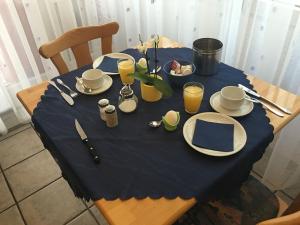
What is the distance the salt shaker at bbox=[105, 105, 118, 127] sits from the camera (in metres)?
0.96

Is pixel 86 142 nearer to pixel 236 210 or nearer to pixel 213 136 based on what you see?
pixel 213 136

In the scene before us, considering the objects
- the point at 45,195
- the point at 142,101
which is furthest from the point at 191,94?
the point at 45,195

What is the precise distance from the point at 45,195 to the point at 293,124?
1502 mm

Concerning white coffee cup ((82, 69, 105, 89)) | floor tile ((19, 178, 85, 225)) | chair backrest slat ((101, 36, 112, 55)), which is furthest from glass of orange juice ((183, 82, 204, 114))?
floor tile ((19, 178, 85, 225))

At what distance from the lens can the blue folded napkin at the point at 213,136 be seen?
89 cm

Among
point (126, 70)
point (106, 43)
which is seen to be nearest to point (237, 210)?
point (126, 70)

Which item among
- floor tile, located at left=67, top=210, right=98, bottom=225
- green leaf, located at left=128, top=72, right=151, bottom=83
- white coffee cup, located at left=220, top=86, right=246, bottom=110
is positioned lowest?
floor tile, located at left=67, top=210, right=98, bottom=225

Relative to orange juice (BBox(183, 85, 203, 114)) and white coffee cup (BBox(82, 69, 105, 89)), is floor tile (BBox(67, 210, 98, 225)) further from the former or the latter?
orange juice (BBox(183, 85, 203, 114))

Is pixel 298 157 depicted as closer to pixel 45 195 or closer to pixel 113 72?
pixel 113 72

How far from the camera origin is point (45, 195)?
1.69 meters

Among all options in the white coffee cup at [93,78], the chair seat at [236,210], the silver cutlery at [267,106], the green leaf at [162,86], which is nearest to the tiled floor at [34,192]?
the chair seat at [236,210]

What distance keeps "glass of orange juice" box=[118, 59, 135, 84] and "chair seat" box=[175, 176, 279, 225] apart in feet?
1.94

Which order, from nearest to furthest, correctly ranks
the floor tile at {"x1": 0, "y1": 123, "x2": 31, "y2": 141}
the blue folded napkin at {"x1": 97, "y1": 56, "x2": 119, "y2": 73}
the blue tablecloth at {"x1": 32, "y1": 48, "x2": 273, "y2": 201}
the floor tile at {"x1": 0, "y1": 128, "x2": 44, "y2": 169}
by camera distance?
the blue tablecloth at {"x1": 32, "y1": 48, "x2": 273, "y2": 201} → the blue folded napkin at {"x1": 97, "y1": 56, "x2": 119, "y2": 73} → the floor tile at {"x1": 0, "y1": 128, "x2": 44, "y2": 169} → the floor tile at {"x1": 0, "y1": 123, "x2": 31, "y2": 141}

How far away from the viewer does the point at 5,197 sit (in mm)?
1700
